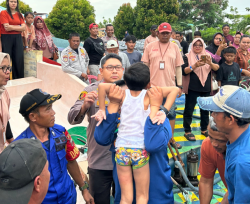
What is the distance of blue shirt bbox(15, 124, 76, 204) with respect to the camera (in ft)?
6.75

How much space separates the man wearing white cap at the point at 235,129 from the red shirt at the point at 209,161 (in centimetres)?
41

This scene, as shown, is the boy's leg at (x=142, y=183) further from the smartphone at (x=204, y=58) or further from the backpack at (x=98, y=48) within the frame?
the backpack at (x=98, y=48)

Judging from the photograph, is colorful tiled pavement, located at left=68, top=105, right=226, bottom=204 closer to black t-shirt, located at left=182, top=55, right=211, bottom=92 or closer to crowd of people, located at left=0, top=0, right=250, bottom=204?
black t-shirt, located at left=182, top=55, right=211, bottom=92

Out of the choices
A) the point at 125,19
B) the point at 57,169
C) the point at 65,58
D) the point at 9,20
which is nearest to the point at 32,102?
the point at 57,169

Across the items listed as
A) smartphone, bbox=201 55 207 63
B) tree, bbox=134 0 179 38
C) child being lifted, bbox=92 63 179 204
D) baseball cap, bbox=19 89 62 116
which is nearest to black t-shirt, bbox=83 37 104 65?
smartphone, bbox=201 55 207 63

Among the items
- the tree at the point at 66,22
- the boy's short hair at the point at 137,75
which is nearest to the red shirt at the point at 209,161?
the boy's short hair at the point at 137,75

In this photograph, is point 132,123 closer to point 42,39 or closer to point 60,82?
point 60,82

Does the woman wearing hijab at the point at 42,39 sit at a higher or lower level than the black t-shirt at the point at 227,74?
higher

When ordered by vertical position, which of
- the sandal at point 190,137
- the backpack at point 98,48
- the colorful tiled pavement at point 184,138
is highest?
the backpack at point 98,48

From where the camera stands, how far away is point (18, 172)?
126 cm

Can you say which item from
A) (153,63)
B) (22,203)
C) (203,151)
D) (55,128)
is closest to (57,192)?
(55,128)

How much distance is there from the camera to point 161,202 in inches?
82.4

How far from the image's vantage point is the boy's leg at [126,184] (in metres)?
2.02

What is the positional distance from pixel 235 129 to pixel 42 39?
20.8ft
